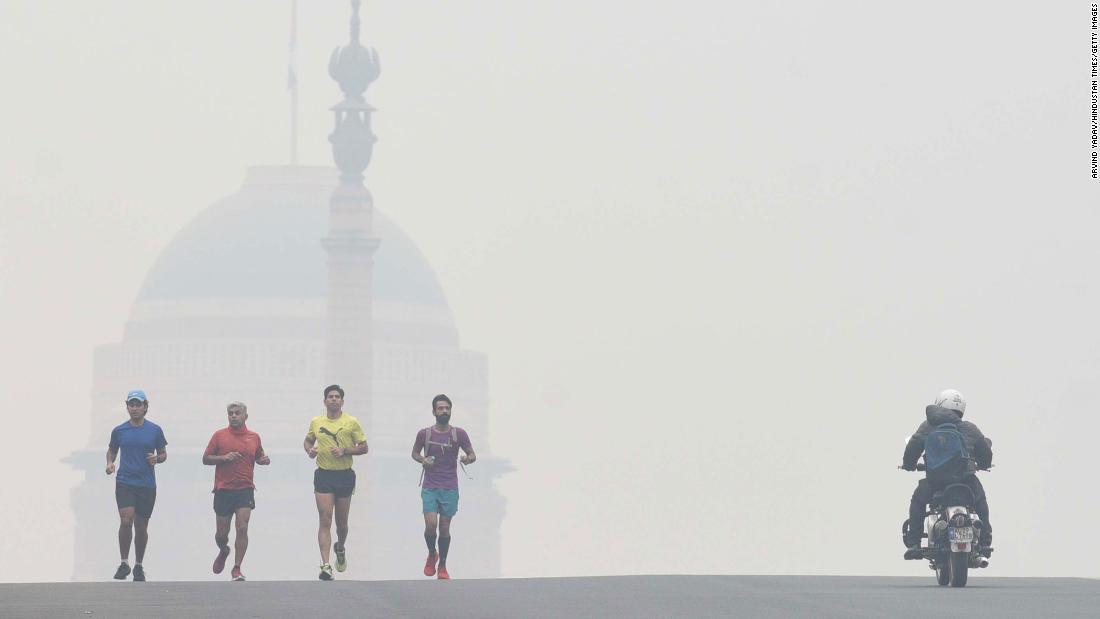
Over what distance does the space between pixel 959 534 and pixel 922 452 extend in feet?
4.52

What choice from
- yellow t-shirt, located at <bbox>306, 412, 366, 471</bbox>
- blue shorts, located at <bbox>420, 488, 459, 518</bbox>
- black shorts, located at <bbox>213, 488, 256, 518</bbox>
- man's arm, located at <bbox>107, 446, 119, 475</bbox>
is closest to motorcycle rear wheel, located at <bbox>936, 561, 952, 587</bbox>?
blue shorts, located at <bbox>420, 488, 459, 518</bbox>

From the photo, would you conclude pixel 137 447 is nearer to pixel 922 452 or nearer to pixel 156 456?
pixel 156 456

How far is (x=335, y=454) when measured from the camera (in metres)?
31.3

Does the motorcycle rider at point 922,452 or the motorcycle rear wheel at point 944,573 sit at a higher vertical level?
the motorcycle rider at point 922,452

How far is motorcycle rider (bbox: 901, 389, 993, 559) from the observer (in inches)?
1172

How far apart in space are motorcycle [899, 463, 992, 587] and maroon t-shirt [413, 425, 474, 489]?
215 inches

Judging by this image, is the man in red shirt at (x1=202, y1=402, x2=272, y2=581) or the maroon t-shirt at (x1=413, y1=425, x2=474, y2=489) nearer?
the man in red shirt at (x1=202, y1=402, x2=272, y2=581)

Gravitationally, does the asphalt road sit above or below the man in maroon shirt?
below

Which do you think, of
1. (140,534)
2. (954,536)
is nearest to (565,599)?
(954,536)

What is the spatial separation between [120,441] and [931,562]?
8.95 m

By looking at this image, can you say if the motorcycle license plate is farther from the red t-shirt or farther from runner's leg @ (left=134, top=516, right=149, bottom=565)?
runner's leg @ (left=134, top=516, right=149, bottom=565)

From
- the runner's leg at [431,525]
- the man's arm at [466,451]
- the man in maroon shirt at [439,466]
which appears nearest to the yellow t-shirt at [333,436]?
the man in maroon shirt at [439,466]

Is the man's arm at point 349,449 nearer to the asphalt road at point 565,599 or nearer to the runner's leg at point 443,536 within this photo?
the asphalt road at point 565,599

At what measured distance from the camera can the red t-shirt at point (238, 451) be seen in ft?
103
